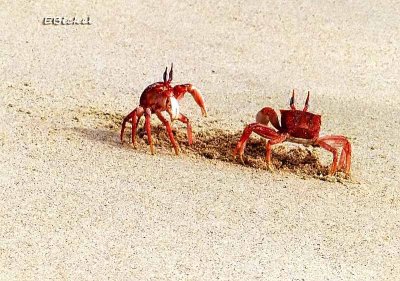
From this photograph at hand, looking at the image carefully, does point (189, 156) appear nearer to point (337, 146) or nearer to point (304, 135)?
point (304, 135)

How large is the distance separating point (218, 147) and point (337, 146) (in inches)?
29.3

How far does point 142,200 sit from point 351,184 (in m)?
1.35

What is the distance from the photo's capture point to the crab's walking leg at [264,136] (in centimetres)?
547

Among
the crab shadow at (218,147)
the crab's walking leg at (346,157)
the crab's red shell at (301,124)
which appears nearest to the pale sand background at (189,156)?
the crab shadow at (218,147)

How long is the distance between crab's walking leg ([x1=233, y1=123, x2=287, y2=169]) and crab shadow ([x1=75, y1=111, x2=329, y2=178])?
0.32 ft

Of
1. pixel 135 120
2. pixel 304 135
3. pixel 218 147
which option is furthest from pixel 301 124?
pixel 135 120

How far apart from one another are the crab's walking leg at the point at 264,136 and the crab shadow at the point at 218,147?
10 cm

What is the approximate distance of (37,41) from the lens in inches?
291

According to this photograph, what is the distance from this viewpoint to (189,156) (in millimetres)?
5602

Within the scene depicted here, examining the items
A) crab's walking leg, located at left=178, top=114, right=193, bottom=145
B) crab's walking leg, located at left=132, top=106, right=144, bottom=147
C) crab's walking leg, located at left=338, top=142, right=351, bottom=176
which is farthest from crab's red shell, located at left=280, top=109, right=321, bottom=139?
crab's walking leg, located at left=132, top=106, right=144, bottom=147

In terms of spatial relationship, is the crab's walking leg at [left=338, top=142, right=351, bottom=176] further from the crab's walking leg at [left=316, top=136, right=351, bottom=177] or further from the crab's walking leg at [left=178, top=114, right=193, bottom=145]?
the crab's walking leg at [left=178, top=114, right=193, bottom=145]

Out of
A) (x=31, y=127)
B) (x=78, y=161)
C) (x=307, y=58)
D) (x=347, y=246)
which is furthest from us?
(x=307, y=58)

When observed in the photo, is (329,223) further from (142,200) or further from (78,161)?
(78,161)

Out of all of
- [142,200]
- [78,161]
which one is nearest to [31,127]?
[78,161]
